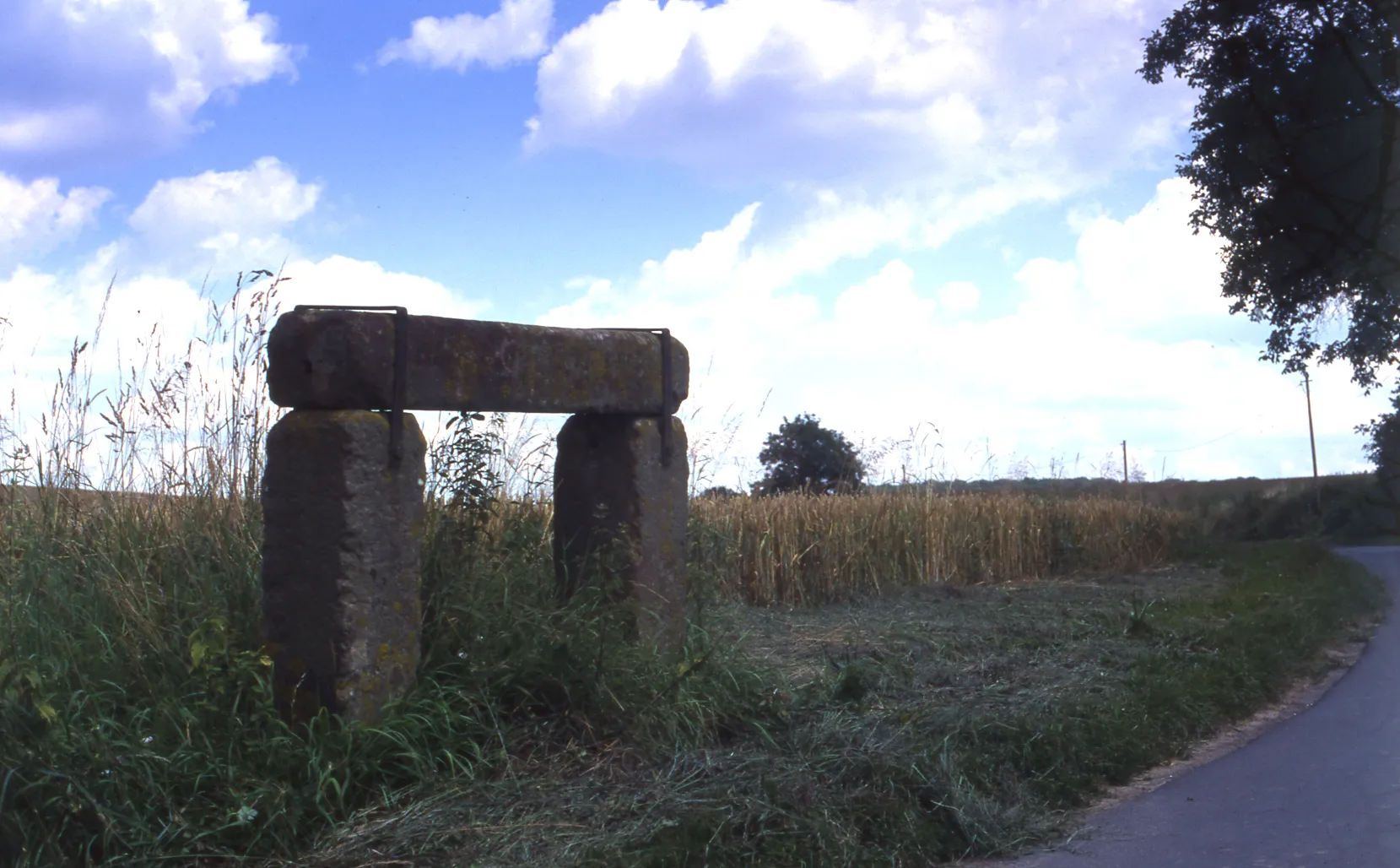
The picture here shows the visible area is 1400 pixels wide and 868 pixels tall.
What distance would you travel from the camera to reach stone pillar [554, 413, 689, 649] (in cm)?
615

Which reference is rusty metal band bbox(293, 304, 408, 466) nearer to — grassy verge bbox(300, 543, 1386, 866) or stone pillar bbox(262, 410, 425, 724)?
stone pillar bbox(262, 410, 425, 724)

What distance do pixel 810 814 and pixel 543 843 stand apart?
1057mm

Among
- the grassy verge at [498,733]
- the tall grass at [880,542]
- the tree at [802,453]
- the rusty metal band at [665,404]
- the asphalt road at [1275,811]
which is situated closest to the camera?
the grassy verge at [498,733]

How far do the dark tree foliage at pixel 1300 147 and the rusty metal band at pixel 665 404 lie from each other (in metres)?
15.7

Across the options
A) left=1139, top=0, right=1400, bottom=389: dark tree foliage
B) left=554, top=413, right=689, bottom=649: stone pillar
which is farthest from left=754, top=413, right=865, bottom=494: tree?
left=554, top=413, right=689, bottom=649: stone pillar

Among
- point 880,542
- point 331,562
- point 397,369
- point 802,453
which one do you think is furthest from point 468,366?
point 802,453

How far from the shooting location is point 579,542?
6.36 meters

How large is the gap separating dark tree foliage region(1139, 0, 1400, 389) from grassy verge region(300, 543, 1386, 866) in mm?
11192

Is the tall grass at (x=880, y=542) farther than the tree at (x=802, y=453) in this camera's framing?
No

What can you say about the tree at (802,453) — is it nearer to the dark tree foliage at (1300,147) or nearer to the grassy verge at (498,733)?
the dark tree foliage at (1300,147)

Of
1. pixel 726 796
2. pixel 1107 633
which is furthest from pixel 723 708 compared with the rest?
pixel 1107 633

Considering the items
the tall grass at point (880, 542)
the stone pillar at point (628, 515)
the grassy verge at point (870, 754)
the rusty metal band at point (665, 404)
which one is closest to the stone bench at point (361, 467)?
the stone pillar at point (628, 515)

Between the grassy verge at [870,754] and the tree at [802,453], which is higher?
the tree at [802,453]

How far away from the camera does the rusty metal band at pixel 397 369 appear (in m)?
5.14
